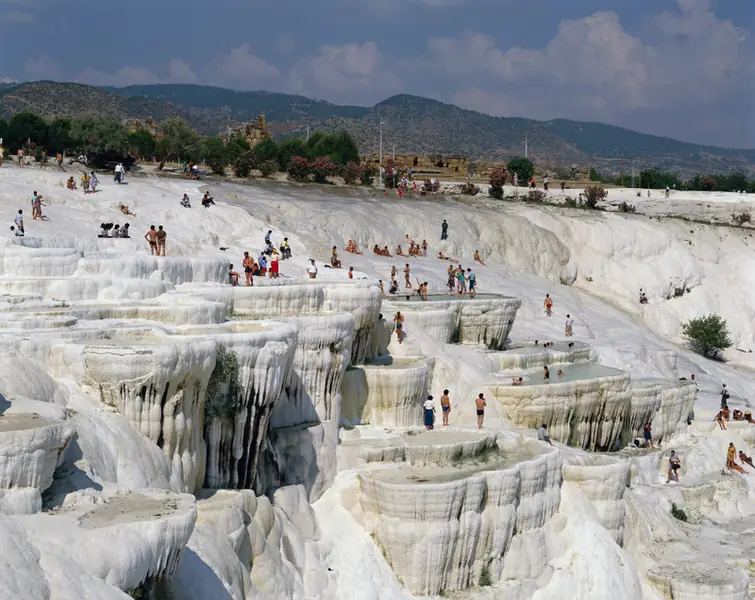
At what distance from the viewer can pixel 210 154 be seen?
3572cm

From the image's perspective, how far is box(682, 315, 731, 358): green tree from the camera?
30.8 meters

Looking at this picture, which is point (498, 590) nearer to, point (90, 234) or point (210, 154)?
point (90, 234)

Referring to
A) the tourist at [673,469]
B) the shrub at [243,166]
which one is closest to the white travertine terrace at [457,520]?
the tourist at [673,469]

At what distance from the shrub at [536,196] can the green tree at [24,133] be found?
15.6m

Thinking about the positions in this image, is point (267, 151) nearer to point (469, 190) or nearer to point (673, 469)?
point (469, 190)

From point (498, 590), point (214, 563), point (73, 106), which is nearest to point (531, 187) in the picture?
point (498, 590)

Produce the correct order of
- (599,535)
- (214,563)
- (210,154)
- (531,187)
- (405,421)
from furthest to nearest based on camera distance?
(531,187)
(210,154)
(405,421)
(599,535)
(214,563)

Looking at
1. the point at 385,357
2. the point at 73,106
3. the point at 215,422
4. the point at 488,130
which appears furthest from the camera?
the point at 488,130

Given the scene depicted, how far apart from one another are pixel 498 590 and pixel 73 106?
9055cm

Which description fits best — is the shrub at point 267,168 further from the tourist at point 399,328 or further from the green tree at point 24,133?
the tourist at point 399,328

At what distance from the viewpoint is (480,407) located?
57.9 ft

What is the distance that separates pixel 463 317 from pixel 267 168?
53.2 ft

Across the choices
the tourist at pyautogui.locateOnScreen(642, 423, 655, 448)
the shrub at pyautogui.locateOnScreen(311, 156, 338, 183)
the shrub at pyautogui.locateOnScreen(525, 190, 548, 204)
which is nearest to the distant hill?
the shrub at pyautogui.locateOnScreen(525, 190, 548, 204)

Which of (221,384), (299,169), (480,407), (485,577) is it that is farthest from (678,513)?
(299,169)
